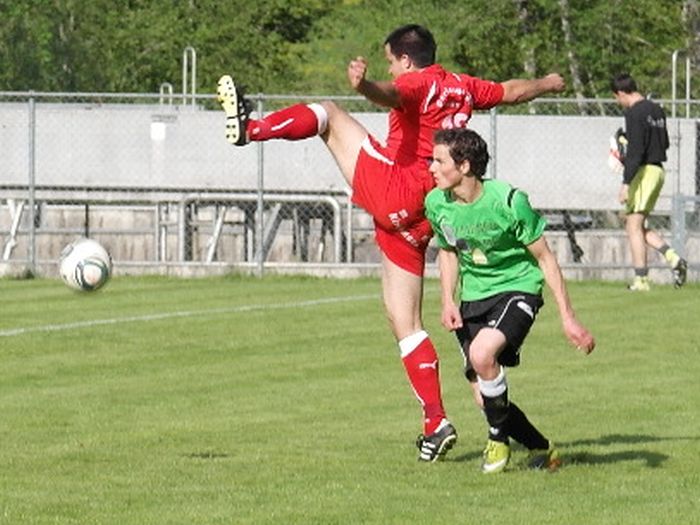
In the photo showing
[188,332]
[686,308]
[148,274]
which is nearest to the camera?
[188,332]

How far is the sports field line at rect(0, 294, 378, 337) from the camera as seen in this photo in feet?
63.2

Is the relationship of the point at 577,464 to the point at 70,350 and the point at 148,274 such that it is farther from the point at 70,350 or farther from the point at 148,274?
the point at 148,274

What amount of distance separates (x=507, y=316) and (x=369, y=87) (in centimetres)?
127

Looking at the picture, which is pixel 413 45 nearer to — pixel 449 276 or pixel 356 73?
pixel 356 73

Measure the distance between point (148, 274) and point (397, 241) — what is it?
49.6 feet

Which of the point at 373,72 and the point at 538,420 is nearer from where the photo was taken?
the point at 538,420

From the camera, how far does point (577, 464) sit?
11078 millimetres

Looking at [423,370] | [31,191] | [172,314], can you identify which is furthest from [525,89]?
[31,191]

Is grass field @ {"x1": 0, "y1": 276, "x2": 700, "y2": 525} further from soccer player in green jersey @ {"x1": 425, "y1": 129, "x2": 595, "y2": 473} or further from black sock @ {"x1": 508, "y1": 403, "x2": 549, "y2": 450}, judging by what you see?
soccer player in green jersey @ {"x1": 425, "y1": 129, "x2": 595, "y2": 473}

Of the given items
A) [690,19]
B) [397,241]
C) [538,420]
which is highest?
[690,19]

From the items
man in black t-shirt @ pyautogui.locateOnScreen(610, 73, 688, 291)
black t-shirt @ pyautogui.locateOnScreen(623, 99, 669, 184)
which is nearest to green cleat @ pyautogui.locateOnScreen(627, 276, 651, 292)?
man in black t-shirt @ pyautogui.locateOnScreen(610, 73, 688, 291)

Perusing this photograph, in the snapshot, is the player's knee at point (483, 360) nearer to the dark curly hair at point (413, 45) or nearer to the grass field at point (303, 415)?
the grass field at point (303, 415)

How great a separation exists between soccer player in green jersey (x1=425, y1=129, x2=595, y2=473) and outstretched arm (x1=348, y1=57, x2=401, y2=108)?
14.2 inches

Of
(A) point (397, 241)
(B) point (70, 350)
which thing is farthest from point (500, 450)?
(B) point (70, 350)
